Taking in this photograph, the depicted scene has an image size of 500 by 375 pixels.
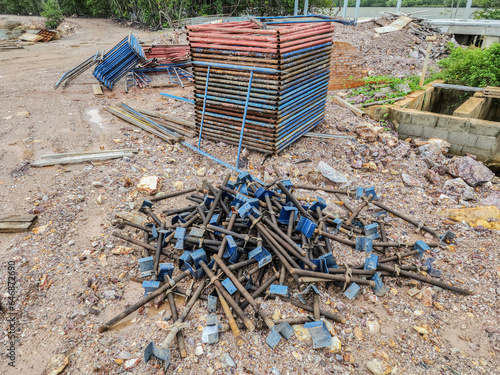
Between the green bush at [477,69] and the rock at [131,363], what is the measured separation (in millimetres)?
10172

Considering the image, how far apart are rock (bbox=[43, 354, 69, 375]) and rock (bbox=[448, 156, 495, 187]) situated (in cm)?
696

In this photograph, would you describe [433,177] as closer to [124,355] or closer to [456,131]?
[456,131]

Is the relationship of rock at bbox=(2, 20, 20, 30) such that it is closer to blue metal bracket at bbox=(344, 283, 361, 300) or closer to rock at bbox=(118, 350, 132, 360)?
rock at bbox=(118, 350, 132, 360)

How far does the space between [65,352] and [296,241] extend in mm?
2659

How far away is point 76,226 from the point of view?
4398mm

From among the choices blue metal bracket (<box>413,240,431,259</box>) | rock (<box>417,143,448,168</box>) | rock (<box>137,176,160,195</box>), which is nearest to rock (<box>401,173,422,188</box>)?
rock (<box>417,143,448,168</box>)

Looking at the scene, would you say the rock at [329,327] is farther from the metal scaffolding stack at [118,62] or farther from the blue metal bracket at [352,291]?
the metal scaffolding stack at [118,62]

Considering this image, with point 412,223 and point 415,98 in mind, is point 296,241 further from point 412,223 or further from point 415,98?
point 415,98

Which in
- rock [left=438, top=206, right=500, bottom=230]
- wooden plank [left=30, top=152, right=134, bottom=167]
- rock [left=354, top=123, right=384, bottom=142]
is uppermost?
rock [left=354, top=123, right=384, bottom=142]

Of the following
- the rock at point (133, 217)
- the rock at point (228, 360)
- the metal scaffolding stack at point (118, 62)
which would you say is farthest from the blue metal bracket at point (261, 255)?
the metal scaffolding stack at point (118, 62)

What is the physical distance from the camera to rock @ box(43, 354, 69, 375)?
271 cm

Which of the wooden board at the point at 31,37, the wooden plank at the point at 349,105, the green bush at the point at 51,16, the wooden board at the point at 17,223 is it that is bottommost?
the wooden board at the point at 17,223

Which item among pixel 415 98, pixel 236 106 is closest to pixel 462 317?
pixel 236 106

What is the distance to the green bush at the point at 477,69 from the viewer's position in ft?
27.2
